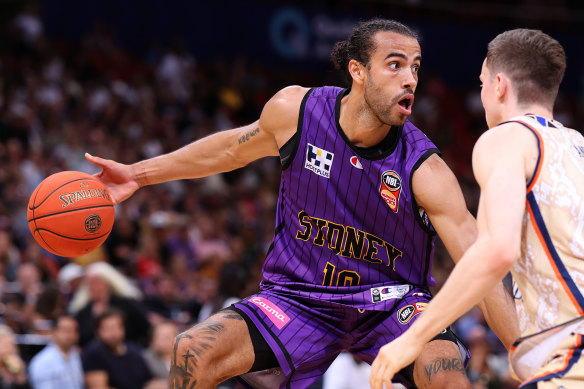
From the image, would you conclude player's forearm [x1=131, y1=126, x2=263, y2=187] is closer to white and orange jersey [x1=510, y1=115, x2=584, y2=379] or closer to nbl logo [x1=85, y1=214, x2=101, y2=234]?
nbl logo [x1=85, y1=214, x2=101, y2=234]

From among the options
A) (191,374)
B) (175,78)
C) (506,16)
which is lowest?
(191,374)

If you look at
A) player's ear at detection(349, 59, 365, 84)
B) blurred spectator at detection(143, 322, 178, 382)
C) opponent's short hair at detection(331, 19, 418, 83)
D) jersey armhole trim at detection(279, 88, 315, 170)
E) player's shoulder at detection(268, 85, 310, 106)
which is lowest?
blurred spectator at detection(143, 322, 178, 382)

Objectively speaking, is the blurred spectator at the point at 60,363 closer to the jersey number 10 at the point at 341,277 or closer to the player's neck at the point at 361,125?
the jersey number 10 at the point at 341,277

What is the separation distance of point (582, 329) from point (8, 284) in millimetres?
8571

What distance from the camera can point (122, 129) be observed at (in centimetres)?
1499

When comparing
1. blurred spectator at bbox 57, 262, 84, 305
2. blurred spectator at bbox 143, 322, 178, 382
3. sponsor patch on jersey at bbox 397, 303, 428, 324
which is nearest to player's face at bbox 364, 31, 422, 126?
sponsor patch on jersey at bbox 397, 303, 428, 324

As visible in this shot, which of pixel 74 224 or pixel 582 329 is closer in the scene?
pixel 582 329

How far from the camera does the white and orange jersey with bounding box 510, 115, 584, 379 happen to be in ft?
10.2

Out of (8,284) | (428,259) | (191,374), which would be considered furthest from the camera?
(8,284)

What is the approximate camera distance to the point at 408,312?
434 cm

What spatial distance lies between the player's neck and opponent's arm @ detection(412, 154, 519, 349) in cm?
35

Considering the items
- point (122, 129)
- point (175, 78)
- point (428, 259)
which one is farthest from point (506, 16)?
point (428, 259)

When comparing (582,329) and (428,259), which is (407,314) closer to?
(428,259)

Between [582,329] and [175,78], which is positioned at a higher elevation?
[175,78]
